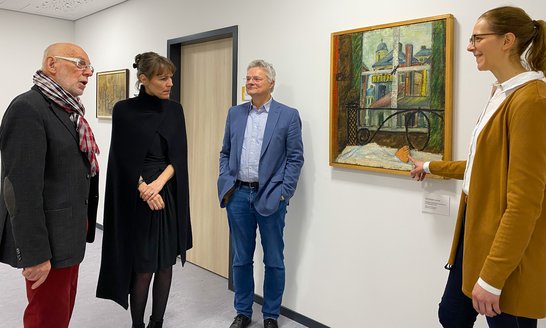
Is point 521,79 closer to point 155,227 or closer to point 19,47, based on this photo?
point 155,227

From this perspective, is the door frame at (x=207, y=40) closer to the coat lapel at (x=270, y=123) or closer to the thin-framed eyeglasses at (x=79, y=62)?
the coat lapel at (x=270, y=123)

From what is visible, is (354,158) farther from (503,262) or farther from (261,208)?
(503,262)

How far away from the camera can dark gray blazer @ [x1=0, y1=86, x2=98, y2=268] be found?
141 cm

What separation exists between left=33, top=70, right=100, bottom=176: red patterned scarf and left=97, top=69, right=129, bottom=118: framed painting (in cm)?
276

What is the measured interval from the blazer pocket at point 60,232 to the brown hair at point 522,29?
1543 millimetres

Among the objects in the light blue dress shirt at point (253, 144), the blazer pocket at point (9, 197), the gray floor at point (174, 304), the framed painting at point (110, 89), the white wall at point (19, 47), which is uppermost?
the white wall at point (19, 47)

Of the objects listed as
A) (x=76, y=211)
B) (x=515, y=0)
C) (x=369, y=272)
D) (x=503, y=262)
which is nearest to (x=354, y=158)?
(x=369, y=272)

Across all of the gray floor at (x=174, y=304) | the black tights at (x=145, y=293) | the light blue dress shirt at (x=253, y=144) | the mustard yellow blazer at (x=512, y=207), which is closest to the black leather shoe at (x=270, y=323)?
the gray floor at (x=174, y=304)

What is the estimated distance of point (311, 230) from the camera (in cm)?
255

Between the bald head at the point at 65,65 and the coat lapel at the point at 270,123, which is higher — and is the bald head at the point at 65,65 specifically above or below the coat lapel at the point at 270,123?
above

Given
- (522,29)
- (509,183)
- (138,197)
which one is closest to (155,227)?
(138,197)

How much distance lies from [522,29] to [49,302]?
1811 millimetres

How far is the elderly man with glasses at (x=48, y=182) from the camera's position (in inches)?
55.6

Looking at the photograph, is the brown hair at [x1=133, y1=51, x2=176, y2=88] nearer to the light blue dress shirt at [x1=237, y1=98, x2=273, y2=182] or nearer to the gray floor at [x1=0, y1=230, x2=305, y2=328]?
the light blue dress shirt at [x1=237, y1=98, x2=273, y2=182]
